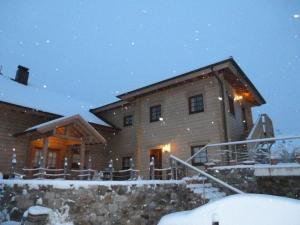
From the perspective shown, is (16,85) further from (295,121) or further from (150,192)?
(295,121)

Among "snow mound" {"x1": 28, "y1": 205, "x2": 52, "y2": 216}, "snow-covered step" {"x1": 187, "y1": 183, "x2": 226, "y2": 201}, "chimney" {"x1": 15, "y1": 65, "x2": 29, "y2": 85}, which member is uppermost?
"chimney" {"x1": 15, "y1": 65, "x2": 29, "y2": 85}

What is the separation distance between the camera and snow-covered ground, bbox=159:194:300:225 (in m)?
5.88

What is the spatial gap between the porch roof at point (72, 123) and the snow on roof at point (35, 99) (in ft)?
9.17

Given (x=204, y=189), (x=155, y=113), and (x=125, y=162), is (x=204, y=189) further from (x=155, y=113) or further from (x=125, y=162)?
(x=125, y=162)

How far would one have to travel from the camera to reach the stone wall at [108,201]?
8531mm

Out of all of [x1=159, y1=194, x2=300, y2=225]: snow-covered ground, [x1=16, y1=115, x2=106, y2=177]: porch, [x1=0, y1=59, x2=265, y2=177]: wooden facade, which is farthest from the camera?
[x1=0, y1=59, x2=265, y2=177]: wooden facade

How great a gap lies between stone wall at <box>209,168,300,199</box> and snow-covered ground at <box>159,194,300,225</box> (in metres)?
4.99

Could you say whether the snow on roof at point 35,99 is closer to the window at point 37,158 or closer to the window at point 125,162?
the window at point 37,158

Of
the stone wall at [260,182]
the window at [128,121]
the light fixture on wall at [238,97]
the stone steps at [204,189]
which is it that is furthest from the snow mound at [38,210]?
the light fixture on wall at [238,97]

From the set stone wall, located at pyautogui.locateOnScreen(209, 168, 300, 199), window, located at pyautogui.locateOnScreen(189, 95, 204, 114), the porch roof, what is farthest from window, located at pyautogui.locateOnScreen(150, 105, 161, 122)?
stone wall, located at pyautogui.locateOnScreen(209, 168, 300, 199)

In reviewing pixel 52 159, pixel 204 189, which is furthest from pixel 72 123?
pixel 204 189

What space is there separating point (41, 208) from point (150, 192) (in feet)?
13.7

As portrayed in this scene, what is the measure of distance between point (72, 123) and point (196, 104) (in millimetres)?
7460

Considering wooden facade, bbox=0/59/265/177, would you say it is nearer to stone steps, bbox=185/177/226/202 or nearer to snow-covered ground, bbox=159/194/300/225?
stone steps, bbox=185/177/226/202
